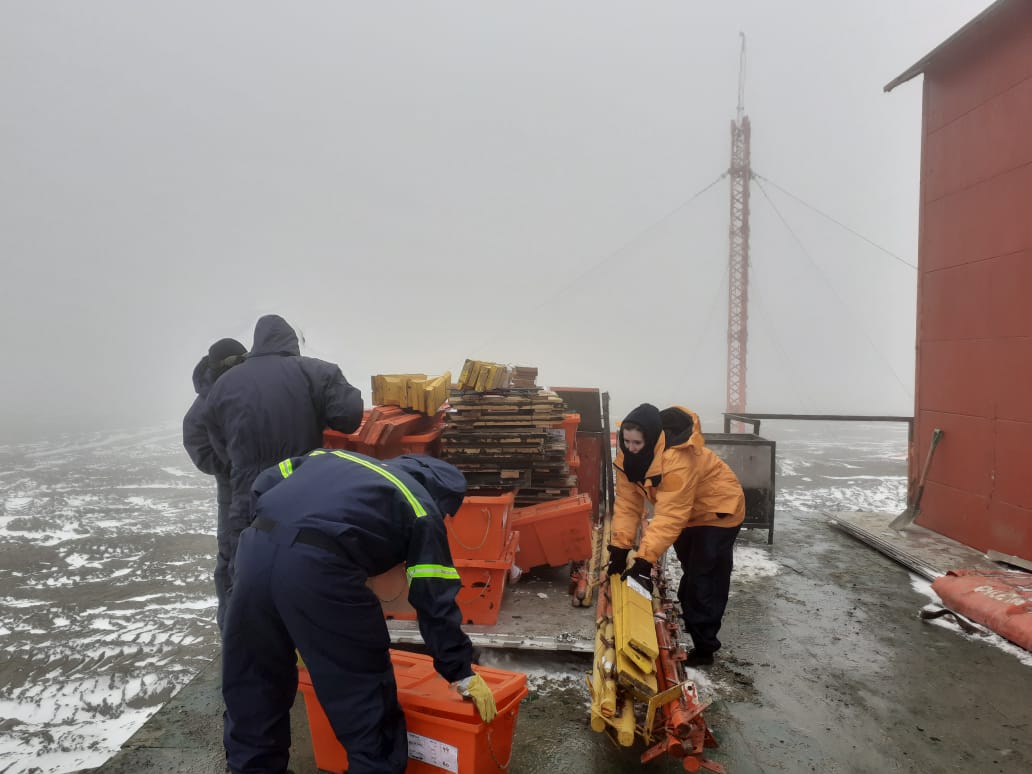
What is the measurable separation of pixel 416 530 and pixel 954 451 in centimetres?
664

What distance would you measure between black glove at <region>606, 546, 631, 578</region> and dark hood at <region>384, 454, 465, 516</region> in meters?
1.43

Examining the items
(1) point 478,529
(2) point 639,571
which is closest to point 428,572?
(2) point 639,571

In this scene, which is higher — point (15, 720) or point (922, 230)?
point (922, 230)

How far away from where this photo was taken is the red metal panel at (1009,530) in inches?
221

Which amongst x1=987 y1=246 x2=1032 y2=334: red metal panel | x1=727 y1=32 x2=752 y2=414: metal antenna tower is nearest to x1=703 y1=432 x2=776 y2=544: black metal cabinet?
x1=987 y1=246 x2=1032 y2=334: red metal panel

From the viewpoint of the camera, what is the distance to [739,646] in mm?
4375

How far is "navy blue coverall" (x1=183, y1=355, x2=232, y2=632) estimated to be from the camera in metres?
3.95

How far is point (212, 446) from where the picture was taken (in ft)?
13.1

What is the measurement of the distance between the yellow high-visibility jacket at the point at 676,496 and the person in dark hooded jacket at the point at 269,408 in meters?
1.83


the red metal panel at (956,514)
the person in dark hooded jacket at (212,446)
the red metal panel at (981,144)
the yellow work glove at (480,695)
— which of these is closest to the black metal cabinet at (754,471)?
the red metal panel at (956,514)

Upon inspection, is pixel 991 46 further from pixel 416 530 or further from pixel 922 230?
pixel 416 530

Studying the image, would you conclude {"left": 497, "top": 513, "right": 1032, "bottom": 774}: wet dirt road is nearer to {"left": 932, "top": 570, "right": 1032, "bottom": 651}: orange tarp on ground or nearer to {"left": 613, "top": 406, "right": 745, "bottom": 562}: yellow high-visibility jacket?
{"left": 932, "top": 570, "right": 1032, "bottom": 651}: orange tarp on ground

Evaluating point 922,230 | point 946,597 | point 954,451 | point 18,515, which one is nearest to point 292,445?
point 946,597

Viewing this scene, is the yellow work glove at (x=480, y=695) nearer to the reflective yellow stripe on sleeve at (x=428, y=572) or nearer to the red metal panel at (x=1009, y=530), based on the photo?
the reflective yellow stripe on sleeve at (x=428, y=572)
